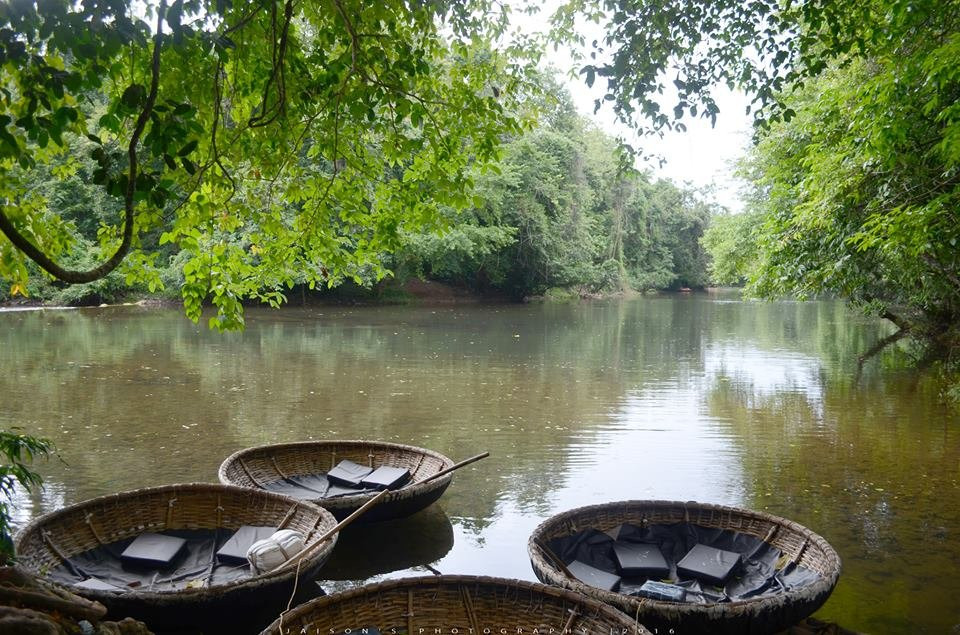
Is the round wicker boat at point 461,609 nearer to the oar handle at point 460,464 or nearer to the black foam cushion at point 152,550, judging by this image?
the oar handle at point 460,464

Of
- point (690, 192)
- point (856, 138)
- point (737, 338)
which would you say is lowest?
point (737, 338)

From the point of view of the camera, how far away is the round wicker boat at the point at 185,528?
125 inches

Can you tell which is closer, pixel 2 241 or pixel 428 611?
pixel 2 241

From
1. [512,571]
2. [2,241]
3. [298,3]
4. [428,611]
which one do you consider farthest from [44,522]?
[298,3]

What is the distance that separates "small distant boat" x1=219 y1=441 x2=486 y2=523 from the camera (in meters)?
4.65

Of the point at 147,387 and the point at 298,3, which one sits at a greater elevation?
the point at 298,3

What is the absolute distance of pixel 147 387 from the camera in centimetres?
1011

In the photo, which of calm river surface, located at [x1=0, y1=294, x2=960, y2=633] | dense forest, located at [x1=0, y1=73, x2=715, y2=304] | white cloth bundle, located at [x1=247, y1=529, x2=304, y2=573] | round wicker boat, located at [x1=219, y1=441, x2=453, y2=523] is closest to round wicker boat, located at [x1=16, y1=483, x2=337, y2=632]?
white cloth bundle, located at [x1=247, y1=529, x2=304, y2=573]

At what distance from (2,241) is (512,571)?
10.8ft

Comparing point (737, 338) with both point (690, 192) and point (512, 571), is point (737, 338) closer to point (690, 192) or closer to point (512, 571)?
point (512, 571)

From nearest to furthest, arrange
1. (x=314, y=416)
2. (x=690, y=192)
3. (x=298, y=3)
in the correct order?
1. (x=298, y=3)
2. (x=314, y=416)
3. (x=690, y=192)

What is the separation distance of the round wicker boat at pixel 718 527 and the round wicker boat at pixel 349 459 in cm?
109

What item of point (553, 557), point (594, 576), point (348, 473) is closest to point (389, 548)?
point (348, 473)

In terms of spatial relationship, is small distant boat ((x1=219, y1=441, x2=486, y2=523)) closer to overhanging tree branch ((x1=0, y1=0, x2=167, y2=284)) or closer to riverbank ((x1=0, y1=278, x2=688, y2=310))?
overhanging tree branch ((x1=0, y1=0, x2=167, y2=284))
